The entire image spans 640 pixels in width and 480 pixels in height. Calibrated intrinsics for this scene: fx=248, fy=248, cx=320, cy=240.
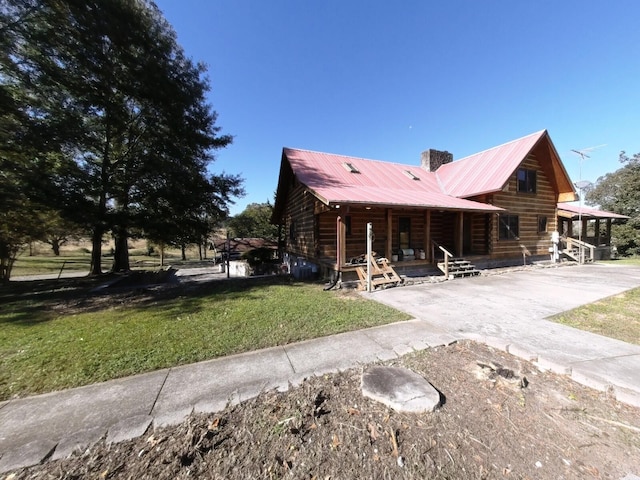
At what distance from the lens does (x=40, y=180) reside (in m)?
9.30

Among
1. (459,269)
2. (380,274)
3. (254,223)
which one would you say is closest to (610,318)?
(380,274)

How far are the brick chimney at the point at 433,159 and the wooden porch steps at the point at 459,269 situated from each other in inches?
350

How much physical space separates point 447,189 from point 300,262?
390 inches

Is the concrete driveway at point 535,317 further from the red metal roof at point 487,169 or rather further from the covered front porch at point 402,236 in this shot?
the red metal roof at point 487,169

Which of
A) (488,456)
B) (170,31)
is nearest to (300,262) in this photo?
(488,456)

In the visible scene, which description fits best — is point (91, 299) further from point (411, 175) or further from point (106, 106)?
point (411, 175)

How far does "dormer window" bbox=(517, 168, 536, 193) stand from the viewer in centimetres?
1447

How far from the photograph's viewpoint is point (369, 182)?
1313 centimetres

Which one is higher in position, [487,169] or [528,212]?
[487,169]

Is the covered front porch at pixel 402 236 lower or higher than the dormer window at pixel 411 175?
lower

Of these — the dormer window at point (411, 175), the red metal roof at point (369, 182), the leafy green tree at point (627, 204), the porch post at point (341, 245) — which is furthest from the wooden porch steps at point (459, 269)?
the leafy green tree at point (627, 204)

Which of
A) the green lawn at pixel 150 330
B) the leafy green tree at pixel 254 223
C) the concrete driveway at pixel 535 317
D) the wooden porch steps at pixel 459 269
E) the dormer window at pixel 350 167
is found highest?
the dormer window at pixel 350 167

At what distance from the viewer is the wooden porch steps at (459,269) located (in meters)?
10.5

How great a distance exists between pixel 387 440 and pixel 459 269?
33.6 ft
